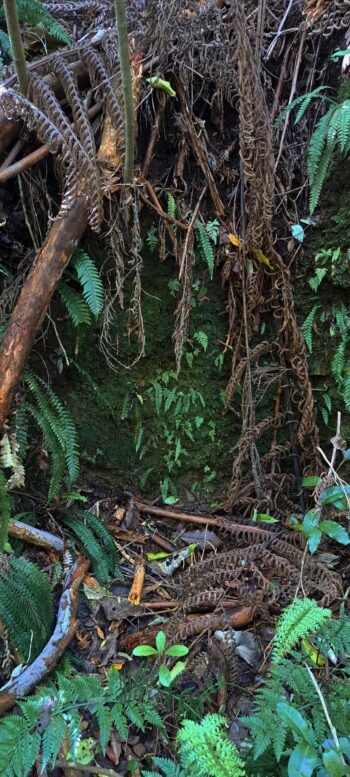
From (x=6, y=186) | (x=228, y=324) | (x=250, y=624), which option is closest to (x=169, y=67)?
(x=6, y=186)

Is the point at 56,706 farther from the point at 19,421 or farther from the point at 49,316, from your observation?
the point at 49,316

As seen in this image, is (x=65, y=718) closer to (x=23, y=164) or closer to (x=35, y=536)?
(x=35, y=536)

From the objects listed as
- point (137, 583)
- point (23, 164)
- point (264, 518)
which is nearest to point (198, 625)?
point (137, 583)

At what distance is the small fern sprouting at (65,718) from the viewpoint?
6.15 ft

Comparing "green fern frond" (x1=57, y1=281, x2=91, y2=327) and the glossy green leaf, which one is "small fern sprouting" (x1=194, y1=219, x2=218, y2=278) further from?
the glossy green leaf

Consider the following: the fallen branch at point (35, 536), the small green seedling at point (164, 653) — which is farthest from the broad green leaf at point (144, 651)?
the fallen branch at point (35, 536)

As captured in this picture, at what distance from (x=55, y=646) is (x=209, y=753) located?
42.0 inches

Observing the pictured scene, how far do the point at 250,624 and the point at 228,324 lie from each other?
74.1 inches

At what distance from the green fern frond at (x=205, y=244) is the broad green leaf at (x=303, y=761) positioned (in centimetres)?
247

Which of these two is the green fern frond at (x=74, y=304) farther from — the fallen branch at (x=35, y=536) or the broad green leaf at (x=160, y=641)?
the broad green leaf at (x=160, y=641)

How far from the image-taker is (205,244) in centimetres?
319

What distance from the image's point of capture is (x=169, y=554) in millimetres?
3246

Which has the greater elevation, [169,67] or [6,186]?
[169,67]

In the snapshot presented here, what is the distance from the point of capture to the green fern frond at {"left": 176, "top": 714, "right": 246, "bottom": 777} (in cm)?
170
